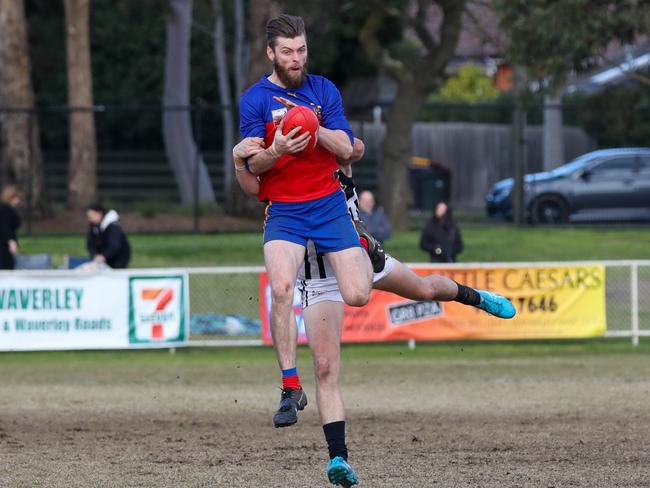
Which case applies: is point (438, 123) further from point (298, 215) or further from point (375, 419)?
point (298, 215)

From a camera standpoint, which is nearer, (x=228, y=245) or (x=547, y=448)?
(x=547, y=448)

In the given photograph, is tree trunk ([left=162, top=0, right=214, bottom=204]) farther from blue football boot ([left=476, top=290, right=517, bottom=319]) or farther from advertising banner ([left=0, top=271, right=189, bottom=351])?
blue football boot ([left=476, top=290, right=517, bottom=319])

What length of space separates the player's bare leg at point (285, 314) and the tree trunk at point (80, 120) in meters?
21.1

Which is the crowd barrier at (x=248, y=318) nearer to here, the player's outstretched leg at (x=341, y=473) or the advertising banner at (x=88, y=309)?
the advertising banner at (x=88, y=309)

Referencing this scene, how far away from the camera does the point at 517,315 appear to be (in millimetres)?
17609

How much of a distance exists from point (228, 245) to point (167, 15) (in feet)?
42.0

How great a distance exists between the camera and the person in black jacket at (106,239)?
18328 millimetres

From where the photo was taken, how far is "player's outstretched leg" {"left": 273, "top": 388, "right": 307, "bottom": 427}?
24.4 ft

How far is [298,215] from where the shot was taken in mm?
7598

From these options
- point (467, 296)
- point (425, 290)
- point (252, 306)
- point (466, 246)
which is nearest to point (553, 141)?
point (466, 246)

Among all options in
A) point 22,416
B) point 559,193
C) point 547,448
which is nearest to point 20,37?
point 559,193

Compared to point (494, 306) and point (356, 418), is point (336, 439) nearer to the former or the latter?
point (494, 306)

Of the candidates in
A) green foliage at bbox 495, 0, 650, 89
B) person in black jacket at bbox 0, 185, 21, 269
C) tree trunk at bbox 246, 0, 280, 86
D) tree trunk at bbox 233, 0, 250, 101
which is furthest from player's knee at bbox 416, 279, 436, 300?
tree trunk at bbox 233, 0, 250, 101

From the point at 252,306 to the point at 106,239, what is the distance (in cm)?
241
